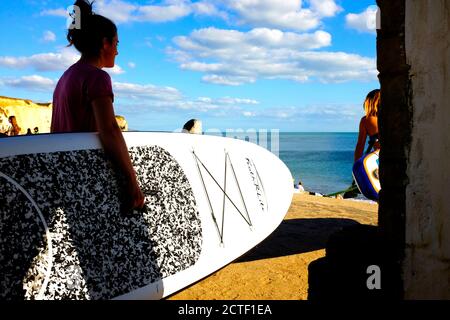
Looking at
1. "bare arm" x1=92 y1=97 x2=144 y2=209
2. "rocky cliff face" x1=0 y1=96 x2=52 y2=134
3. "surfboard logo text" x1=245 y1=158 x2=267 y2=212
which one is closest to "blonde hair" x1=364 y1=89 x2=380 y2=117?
"surfboard logo text" x1=245 y1=158 x2=267 y2=212

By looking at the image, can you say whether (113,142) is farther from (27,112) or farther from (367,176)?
(27,112)

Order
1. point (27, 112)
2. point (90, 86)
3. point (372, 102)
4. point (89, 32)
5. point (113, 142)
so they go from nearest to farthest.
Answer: point (90, 86) < point (89, 32) < point (113, 142) < point (372, 102) < point (27, 112)

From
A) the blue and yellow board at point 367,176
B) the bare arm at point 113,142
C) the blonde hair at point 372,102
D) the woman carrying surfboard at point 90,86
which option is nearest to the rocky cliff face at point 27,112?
the blonde hair at point 372,102

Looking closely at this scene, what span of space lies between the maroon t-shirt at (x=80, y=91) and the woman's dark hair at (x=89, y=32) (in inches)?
4.5

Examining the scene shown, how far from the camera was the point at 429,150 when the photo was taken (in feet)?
7.02

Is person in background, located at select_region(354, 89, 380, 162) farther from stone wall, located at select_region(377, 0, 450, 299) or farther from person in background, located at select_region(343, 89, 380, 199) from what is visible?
stone wall, located at select_region(377, 0, 450, 299)

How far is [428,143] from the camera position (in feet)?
7.02

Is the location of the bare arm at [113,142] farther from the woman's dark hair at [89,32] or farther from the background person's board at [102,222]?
the woman's dark hair at [89,32]

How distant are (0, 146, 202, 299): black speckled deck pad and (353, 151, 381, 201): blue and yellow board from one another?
2.38m

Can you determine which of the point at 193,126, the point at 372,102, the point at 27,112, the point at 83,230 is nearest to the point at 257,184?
the point at 372,102

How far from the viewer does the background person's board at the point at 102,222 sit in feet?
7.98

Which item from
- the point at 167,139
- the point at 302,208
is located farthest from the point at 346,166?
the point at 167,139

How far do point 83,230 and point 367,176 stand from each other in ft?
10.8

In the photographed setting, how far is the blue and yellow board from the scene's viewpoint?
4711 millimetres
